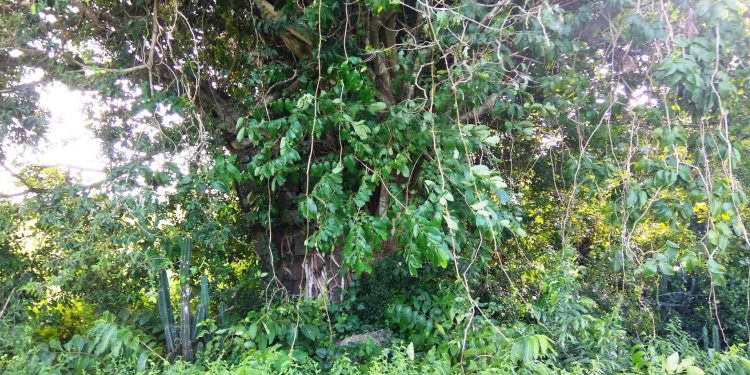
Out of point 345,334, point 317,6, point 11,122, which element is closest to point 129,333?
point 345,334

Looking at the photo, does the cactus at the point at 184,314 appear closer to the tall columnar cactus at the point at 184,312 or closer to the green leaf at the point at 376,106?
the tall columnar cactus at the point at 184,312

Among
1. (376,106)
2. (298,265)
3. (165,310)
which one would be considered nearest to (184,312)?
(165,310)

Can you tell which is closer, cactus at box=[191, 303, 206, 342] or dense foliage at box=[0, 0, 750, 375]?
dense foliage at box=[0, 0, 750, 375]

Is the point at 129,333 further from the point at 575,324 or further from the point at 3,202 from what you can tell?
the point at 575,324

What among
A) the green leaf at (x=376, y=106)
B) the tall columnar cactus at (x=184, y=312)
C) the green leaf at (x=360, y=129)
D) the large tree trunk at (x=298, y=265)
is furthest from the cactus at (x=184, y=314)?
the green leaf at (x=376, y=106)

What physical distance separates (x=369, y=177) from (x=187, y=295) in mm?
1442

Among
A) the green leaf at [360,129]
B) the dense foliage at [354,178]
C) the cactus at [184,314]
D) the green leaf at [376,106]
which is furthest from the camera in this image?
the cactus at [184,314]

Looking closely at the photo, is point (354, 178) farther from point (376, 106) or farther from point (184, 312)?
point (184, 312)

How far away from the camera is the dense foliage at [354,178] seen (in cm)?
264

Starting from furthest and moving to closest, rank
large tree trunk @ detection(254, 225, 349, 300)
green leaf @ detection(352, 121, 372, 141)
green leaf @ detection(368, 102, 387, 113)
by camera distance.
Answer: large tree trunk @ detection(254, 225, 349, 300) → green leaf @ detection(368, 102, 387, 113) → green leaf @ detection(352, 121, 372, 141)

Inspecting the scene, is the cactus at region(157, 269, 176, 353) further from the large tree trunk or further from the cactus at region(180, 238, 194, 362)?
the large tree trunk

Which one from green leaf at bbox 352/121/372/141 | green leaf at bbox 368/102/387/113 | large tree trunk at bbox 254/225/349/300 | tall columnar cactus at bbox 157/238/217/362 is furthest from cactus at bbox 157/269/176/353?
green leaf at bbox 368/102/387/113

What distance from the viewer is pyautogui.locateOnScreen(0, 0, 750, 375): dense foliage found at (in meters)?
2.64

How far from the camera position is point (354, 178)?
11.4 ft
